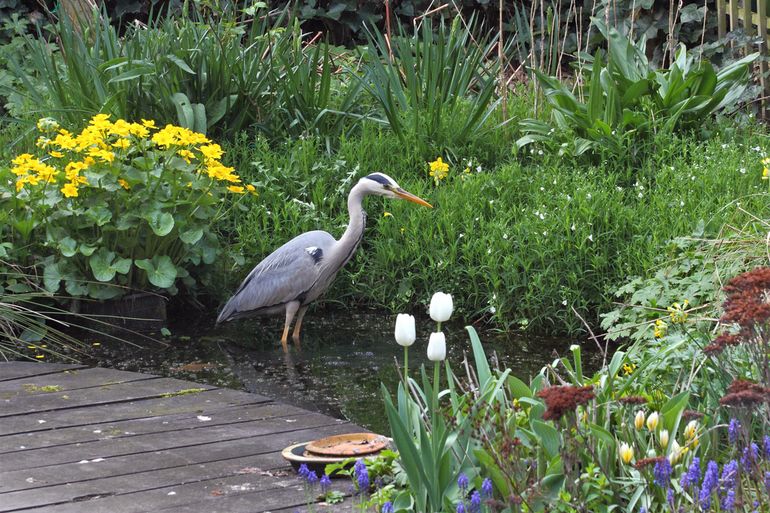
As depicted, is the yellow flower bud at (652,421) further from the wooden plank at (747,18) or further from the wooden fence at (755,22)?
the wooden plank at (747,18)

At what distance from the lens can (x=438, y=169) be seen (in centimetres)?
646

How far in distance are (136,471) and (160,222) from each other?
8.46ft

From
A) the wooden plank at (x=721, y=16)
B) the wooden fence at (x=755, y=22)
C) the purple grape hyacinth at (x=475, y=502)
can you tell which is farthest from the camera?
the wooden plank at (x=721, y=16)

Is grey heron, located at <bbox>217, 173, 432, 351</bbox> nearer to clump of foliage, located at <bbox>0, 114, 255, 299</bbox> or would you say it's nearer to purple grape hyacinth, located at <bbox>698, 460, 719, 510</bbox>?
clump of foliage, located at <bbox>0, 114, 255, 299</bbox>

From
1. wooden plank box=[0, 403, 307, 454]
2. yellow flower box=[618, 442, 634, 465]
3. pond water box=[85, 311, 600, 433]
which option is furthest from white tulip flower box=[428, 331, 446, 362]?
pond water box=[85, 311, 600, 433]

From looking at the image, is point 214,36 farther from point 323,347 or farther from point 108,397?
point 108,397

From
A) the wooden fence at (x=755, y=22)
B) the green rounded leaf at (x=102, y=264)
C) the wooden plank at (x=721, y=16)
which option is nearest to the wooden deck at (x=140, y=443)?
the green rounded leaf at (x=102, y=264)

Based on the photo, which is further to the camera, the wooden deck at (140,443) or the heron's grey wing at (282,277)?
the heron's grey wing at (282,277)

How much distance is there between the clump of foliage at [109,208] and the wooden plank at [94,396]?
153 cm

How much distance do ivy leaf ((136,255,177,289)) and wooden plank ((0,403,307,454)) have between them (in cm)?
188

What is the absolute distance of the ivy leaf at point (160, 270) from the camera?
5633 millimetres

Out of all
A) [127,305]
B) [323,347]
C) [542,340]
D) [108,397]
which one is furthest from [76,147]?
[542,340]

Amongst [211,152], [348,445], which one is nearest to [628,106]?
[211,152]

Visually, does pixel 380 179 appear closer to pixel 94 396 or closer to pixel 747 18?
pixel 94 396
